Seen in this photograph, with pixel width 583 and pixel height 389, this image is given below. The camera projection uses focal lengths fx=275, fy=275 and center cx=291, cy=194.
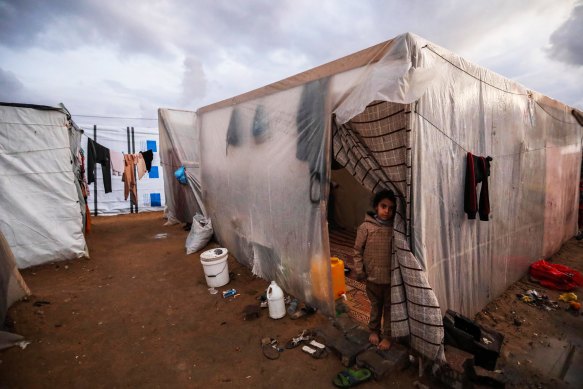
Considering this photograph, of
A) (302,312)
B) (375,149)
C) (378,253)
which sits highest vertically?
(375,149)

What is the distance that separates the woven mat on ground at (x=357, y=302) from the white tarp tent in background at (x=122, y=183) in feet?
32.6

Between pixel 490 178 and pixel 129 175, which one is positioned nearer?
pixel 490 178

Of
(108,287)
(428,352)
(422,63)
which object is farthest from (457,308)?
(108,287)

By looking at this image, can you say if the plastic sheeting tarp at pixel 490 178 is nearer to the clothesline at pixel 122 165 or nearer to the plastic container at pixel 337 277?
the plastic container at pixel 337 277

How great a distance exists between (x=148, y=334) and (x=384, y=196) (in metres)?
3.34

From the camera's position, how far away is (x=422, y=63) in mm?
2441

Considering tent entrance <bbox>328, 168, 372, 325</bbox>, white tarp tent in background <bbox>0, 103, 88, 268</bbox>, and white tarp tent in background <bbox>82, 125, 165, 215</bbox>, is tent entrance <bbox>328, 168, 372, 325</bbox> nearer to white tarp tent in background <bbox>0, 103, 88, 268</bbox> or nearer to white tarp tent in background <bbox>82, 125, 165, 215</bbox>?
white tarp tent in background <bbox>0, 103, 88, 268</bbox>

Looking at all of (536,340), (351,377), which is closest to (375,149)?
(351,377)

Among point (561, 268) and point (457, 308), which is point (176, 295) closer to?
point (457, 308)

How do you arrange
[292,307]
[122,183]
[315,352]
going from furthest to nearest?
[122,183]
[292,307]
[315,352]

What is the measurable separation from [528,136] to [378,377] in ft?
13.9

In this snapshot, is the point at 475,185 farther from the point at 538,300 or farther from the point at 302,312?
the point at 302,312

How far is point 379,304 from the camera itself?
3.03 m

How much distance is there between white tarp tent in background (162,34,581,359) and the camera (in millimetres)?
2600
